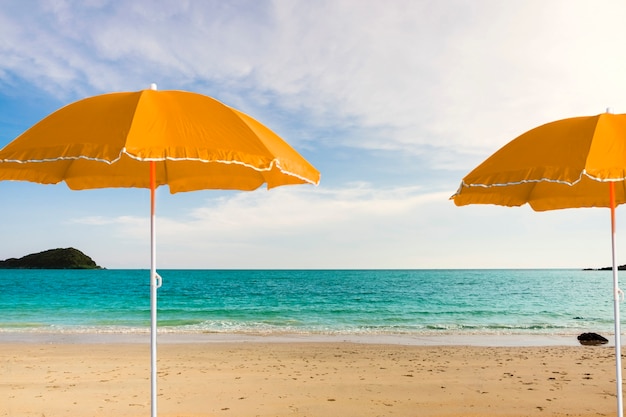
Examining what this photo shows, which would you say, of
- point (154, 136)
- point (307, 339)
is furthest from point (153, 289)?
point (307, 339)

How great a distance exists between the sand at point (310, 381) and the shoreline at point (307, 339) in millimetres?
1630

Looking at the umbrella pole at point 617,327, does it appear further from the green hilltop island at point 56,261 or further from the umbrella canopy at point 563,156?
the green hilltop island at point 56,261

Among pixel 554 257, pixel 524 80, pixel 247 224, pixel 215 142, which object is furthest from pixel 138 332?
pixel 554 257

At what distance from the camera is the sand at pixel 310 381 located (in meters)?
7.62

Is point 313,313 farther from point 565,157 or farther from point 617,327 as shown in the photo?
point 565,157

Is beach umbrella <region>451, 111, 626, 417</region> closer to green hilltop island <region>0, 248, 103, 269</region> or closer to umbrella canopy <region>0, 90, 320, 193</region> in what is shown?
umbrella canopy <region>0, 90, 320, 193</region>

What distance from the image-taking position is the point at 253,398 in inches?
323

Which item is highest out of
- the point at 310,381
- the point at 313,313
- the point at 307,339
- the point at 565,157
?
the point at 565,157

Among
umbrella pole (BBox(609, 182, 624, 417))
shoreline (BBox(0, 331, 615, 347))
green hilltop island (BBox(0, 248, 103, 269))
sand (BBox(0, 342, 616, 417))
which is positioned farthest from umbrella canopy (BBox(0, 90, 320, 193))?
green hilltop island (BBox(0, 248, 103, 269))

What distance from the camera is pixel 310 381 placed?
9617 mm

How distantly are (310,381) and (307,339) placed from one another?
8.00 m

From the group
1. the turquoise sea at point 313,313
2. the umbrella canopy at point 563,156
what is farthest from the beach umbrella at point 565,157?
the turquoise sea at point 313,313

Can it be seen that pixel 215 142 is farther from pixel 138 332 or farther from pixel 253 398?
pixel 138 332

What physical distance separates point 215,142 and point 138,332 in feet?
60.4
